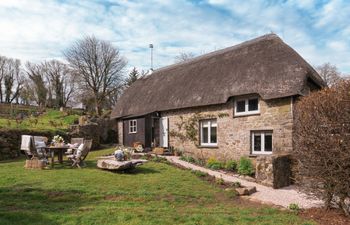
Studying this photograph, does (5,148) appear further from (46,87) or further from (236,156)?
(46,87)

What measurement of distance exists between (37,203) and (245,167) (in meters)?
8.46

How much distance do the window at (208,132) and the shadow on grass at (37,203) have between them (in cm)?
886

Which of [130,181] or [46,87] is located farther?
[46,87]

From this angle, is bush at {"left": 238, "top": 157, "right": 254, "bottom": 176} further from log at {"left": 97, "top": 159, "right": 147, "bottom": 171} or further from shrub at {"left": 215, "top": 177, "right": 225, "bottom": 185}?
log at {"left": 97, "top": 159, "right": 147, "bottom": 171}

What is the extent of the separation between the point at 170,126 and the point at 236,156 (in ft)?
17.1

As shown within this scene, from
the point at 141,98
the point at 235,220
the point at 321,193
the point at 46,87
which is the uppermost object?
the point at 46,87

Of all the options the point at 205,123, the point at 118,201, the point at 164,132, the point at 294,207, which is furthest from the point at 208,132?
the point at 118,201

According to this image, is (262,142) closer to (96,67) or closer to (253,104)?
(253,104)

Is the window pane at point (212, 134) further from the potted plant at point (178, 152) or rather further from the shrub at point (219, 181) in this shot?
the shrub at point (219, 181)

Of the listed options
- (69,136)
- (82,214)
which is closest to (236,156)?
(82,214)

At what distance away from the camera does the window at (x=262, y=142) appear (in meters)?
12.7

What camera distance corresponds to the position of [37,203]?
6625 millimetres

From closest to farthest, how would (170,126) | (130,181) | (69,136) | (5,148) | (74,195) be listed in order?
(74,195) < (130,181) < (5,148) < (170,126) < (69,136)

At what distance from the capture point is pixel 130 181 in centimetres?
926
